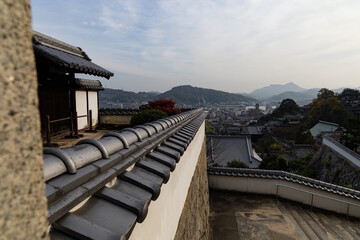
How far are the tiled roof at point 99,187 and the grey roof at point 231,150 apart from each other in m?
22.0

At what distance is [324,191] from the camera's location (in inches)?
451

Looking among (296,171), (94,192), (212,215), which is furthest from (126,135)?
(296,171)

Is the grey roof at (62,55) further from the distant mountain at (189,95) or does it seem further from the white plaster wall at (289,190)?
the distant mountain at (189,95)

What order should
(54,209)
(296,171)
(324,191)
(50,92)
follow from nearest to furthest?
(54,209) < (50,92) < (324,191) < (296,171)

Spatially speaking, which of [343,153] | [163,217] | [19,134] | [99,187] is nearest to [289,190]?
[343,153]

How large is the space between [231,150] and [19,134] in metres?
26.5

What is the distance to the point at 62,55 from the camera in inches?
269

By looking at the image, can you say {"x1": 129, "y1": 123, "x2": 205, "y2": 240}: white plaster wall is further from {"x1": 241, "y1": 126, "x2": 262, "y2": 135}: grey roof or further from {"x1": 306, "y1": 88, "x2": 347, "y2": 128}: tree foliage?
{"x1": 241, "y1": 126, "x2": 262, "y2": 135}: grey roof

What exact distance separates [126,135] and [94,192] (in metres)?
1.10

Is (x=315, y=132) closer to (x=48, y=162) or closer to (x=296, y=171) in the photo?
(x=296, y=171)

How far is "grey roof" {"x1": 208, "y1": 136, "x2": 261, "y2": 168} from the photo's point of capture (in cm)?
2439

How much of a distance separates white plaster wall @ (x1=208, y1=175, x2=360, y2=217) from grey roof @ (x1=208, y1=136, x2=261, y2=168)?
1083 cm

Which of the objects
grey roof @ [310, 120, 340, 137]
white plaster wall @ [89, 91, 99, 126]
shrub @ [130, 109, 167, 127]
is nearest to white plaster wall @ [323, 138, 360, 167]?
shrub @ [130, 109, 167, 127]

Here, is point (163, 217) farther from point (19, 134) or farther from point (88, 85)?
point (88, 85)
